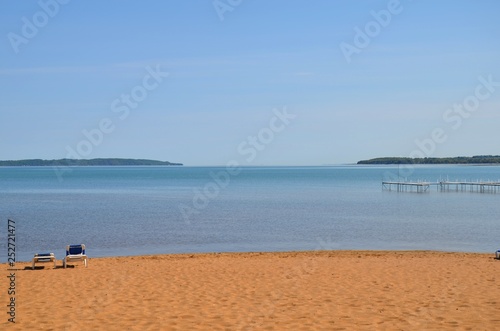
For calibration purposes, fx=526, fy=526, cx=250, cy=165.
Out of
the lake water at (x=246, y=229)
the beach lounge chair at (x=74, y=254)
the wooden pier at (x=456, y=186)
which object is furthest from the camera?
the wooden pier at (x=456, y=186)

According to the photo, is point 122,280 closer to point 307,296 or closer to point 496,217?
point 307,296

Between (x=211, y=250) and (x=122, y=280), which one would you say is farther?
(x=211, y=250)

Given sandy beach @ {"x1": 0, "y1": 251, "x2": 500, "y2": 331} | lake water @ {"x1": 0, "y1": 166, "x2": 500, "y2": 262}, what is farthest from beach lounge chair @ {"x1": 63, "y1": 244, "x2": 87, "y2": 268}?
lake water @ {"x1": 0, "y1": 166, "x2": 500, "y2": 262}

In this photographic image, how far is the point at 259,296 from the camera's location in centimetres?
1112

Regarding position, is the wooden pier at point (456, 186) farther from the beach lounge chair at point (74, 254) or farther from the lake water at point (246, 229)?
the beach lounge chair at point (74, 254)

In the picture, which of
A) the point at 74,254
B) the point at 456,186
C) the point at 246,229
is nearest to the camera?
the point at 74,254

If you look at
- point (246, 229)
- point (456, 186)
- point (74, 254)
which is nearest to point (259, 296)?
point (74, 254)

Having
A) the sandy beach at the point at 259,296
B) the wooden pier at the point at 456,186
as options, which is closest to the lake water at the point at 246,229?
the sandy beach at the point at 259,296

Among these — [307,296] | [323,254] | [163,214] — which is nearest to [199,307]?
[307,296]

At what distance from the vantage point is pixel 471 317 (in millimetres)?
9086

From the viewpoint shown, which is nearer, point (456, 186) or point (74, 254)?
point (74, 254)

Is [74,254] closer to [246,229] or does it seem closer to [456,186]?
[246,229]

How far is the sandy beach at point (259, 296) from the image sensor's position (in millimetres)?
8836

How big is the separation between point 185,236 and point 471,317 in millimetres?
21415
